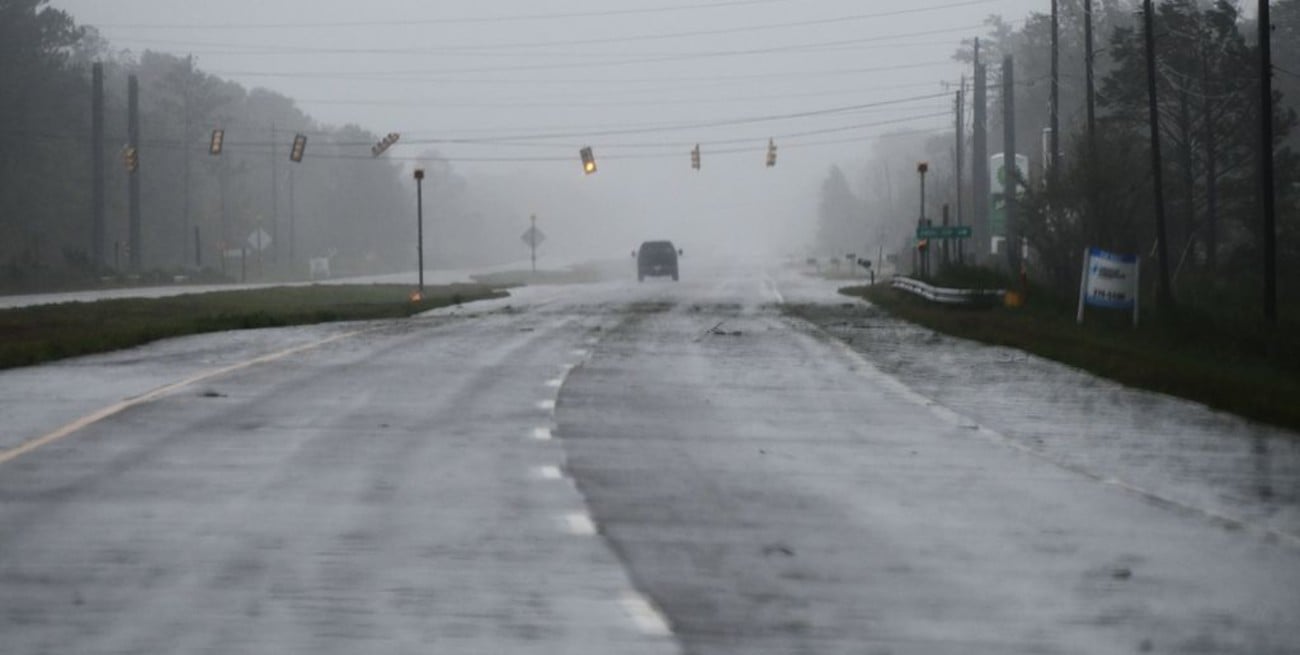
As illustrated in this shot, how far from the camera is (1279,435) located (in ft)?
58.3

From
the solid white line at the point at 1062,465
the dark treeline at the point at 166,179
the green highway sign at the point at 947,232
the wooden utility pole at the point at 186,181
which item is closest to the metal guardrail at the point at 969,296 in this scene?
the green highway sign at the point at 947,232

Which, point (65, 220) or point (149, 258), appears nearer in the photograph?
point (65, 220)

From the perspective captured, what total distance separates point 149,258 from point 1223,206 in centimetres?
7376

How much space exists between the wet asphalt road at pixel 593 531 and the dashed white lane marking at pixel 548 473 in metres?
0.05

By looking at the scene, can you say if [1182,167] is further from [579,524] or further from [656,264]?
[579,524]

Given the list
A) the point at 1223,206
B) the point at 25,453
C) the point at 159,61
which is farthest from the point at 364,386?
the point at 159,61

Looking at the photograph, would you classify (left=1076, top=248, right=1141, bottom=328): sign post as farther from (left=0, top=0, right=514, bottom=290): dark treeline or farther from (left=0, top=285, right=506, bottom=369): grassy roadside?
(left=0, top=0, right=514, bottom=290): dark treeline

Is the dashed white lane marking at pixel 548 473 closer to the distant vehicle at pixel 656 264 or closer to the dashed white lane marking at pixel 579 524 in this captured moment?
the dashed white lane marking at pixel 579 524

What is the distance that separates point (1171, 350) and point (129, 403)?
58.1ft

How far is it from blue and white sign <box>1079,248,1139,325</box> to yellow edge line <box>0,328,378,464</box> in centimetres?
1462

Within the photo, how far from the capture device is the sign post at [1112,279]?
35469 millimetres

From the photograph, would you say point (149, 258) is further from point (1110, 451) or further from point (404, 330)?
point (1110, 451)

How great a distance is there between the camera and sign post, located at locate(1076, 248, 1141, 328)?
35469 mm

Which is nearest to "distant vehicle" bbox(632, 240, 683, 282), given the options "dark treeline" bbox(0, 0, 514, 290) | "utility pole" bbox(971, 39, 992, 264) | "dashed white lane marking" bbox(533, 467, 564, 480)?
"utility pole" bbox(971, 39, 992, 264)
